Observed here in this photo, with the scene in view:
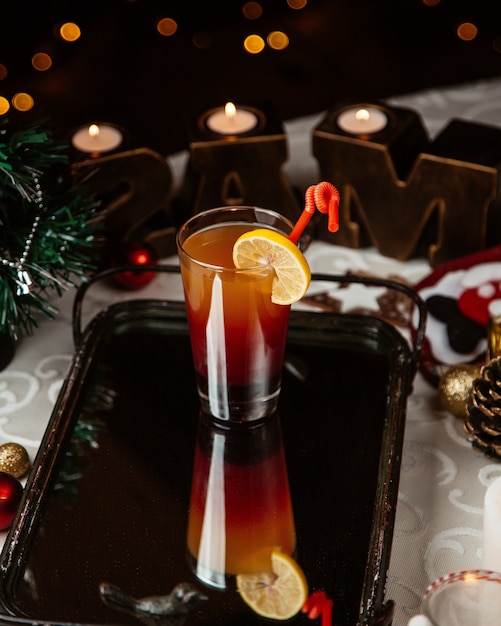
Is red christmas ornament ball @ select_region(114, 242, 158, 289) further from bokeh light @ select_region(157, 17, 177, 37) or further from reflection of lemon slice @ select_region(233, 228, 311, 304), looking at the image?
bokeh light @ select_region(157, 17, 177, 37)

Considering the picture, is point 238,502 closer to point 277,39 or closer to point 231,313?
point 231,313

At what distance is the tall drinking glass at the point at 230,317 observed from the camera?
34.2 inches

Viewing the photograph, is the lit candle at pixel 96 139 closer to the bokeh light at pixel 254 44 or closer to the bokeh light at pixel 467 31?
Result: the bokeh light at pixel 254 44

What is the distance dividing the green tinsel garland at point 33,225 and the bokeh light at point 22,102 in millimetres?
574

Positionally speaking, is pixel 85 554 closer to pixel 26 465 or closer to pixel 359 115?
pixel 26 465

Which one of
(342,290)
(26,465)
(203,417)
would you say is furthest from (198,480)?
(342,290)

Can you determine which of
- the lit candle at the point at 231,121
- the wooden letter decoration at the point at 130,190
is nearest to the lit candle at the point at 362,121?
the lit candle at the point at 231,121

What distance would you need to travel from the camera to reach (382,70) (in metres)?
1.97

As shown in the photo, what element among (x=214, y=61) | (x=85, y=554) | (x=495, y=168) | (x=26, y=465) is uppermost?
(x=214, y=61)

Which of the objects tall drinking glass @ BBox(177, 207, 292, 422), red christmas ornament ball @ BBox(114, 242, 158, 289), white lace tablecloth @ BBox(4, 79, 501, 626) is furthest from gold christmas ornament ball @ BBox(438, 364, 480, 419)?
red christmas ornament ball @ BBox(114, 242, 158, 289)

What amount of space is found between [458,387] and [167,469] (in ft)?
1.06

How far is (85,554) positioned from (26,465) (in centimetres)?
19

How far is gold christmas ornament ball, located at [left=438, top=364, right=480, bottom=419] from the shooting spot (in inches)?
40.3

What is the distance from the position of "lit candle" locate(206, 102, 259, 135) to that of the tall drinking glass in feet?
1.12
